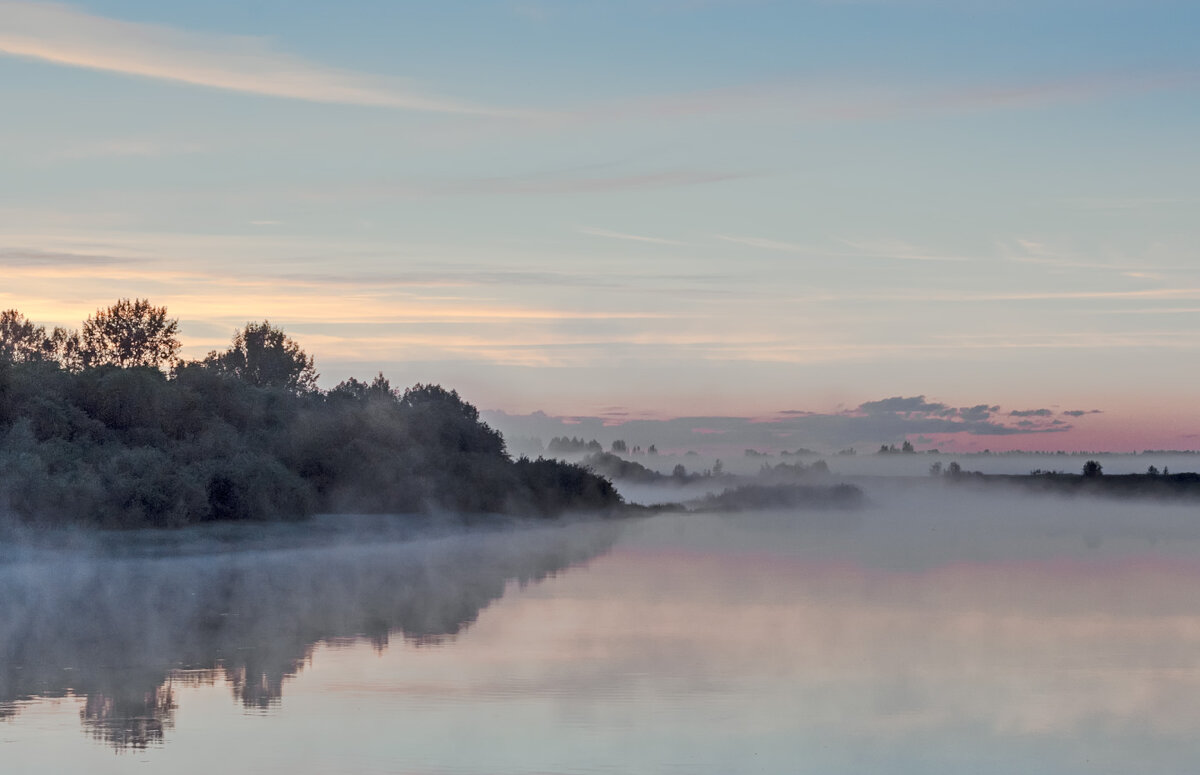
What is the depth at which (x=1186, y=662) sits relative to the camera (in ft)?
61.3

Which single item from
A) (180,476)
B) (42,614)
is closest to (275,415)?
(180,476)

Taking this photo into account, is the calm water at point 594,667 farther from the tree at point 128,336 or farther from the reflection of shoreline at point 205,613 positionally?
the tree at point 128,336

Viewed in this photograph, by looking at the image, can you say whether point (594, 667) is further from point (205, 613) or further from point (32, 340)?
point (32, 340)

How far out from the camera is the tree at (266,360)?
9331cm

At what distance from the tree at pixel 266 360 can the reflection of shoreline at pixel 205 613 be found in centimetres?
4921

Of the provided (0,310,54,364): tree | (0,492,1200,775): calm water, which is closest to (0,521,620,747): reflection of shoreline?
(0,492,1200,775): calm water

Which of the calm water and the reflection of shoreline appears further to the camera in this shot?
the reflection of shoreline

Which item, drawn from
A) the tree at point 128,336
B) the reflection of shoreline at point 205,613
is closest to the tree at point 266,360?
the tree at point 128,336

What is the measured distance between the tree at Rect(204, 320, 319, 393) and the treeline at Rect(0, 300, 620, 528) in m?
11.0

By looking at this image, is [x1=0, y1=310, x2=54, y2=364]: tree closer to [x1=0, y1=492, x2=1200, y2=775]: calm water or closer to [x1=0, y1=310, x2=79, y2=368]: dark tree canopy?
[x1=0, y1=310, x2=79, y2=368]: dark tree canopy

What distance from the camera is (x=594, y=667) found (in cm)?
1808

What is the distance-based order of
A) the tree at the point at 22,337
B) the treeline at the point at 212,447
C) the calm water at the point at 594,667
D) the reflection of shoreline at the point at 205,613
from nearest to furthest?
the calm water at the point at 594,667 < the reflection of shoreline at the point at 205,613 < the treeline at the point at 212,447 < the tree at the point at 22,337

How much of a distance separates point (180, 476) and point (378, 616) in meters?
21.8

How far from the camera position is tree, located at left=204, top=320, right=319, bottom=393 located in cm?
9331
